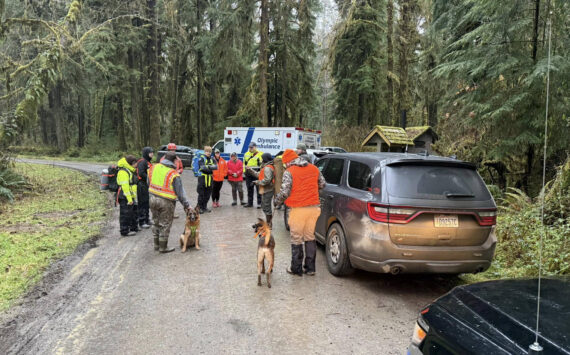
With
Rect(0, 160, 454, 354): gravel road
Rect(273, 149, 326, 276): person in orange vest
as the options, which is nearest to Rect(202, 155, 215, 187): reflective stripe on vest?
Rect(0, 160, 454, 354): gravel road

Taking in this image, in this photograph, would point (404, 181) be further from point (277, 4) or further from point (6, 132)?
point (277, 4)

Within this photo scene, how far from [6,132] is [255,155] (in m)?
8.58

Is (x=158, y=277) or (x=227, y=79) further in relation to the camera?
(x=227, y=79)

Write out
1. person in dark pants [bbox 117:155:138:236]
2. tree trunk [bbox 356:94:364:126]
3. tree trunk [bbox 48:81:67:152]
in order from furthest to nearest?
tree trunk [bbox 48:81:67:152], tree trunk [bbox 356:94:364:126], person in dark pants [bbox 117:155:138:236]

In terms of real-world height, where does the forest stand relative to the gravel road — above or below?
above

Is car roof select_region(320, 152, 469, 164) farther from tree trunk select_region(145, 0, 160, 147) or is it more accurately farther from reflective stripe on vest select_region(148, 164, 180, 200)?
tree trunk select_region(145, 0, 160, 147)

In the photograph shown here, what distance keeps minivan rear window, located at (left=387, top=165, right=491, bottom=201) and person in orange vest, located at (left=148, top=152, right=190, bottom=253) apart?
12.5 feet

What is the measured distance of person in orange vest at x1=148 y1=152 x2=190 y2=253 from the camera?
677 cm

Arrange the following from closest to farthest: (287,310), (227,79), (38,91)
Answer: (287,310) → (38,91) → (227,79)

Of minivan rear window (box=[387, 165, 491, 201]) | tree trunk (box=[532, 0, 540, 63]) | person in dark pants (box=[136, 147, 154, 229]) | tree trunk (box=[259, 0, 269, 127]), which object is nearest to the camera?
minivan rear window (box=[387, 165, 491, 201])

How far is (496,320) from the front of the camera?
236cm

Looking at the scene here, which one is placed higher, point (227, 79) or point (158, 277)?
point (227, 79)

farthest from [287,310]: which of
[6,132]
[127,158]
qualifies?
[6,132]

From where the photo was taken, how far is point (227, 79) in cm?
3031
